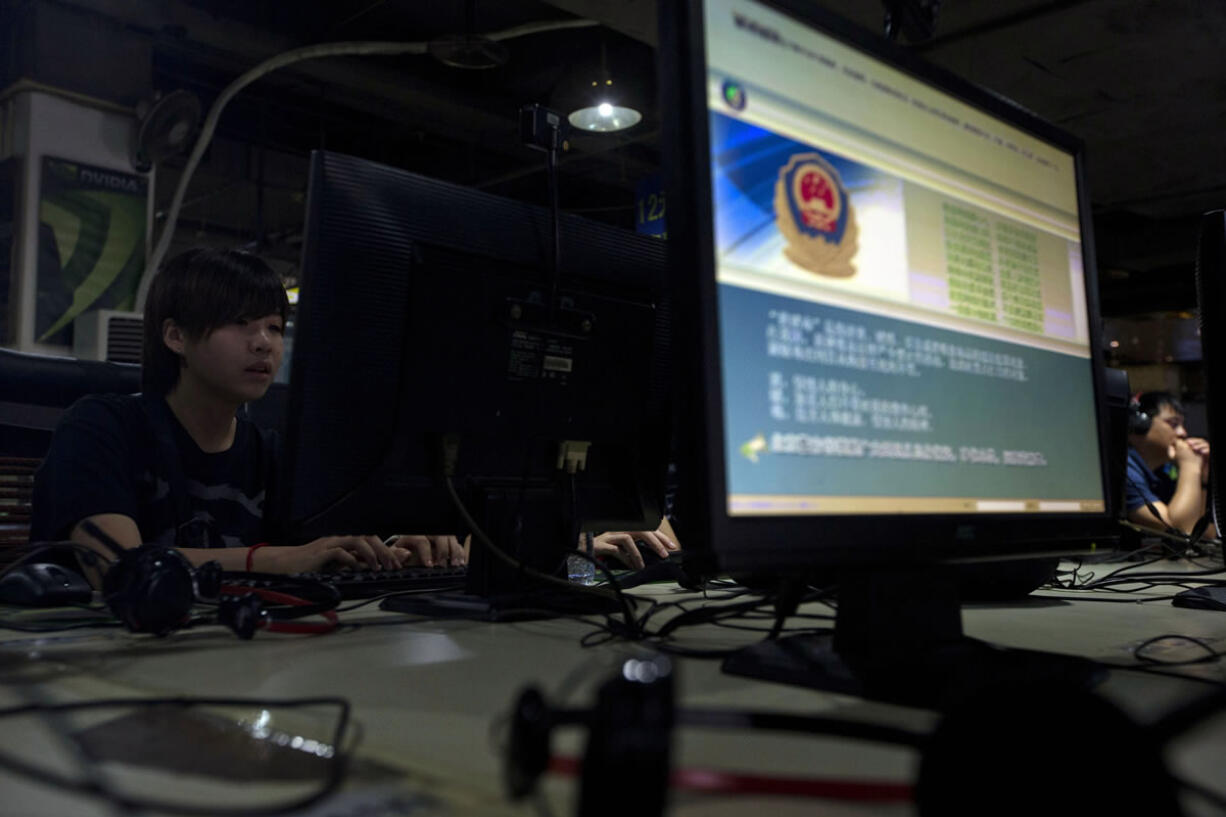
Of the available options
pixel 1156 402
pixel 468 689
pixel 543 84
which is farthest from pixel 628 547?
pixel 543 84

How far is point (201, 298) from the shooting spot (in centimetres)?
145

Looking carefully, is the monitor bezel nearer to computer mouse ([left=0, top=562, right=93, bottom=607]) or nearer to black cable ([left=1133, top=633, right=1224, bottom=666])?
black cable ([left=1133, top=633, right=1224, bottom=666])

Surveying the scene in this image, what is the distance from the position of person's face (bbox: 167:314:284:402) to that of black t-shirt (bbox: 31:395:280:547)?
0.28 ft

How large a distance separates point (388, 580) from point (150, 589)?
1.35 feet

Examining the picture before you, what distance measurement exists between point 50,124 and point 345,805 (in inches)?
165

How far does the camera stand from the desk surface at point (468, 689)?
400 mm

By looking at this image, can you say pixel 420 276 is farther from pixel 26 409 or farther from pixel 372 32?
pixel 372 32

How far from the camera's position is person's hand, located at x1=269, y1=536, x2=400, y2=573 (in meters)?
1.18

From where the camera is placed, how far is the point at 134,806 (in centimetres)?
36

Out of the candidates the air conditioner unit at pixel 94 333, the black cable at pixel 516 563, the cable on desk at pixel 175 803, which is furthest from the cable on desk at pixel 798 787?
the air conditioner unit at pixel 94 333

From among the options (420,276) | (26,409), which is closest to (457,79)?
(26,409)

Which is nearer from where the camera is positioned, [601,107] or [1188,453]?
[1188,453]

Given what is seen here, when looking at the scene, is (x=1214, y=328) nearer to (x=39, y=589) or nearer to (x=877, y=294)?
(x=877, y=294)

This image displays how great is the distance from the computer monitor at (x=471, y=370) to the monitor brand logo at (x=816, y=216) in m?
0.38
